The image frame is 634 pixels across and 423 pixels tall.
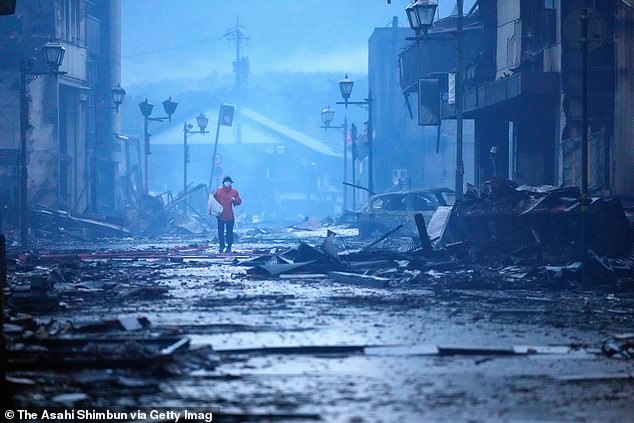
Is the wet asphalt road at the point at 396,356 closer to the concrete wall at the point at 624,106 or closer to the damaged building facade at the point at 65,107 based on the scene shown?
the concrete wall at the point at 624,106

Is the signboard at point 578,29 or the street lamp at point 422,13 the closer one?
the signboard at point 578,29

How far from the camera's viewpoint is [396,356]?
8758 mm

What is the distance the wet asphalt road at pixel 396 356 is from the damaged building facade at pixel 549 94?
6.74m

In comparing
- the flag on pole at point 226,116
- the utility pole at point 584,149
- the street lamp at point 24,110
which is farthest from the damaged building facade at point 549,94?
the flag on pole at point 226,116

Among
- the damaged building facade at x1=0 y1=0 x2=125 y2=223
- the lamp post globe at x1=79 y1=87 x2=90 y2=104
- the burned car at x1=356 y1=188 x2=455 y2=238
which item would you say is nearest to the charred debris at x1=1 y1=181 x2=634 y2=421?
the burned car at x1=356 y1=188 x2=455 y2=238

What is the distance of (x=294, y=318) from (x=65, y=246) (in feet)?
77.6

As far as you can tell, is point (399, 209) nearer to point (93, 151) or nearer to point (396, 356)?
point (93, 151)

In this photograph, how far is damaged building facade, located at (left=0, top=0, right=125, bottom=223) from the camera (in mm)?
45688

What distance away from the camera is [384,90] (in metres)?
71.2

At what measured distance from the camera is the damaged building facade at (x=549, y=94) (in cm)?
2172

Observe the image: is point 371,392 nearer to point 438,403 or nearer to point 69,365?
point 438,403

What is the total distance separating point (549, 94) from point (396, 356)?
1759 cm

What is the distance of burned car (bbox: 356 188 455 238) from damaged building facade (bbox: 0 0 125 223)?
499 inches

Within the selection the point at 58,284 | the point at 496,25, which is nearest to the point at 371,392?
the point at 58,284
